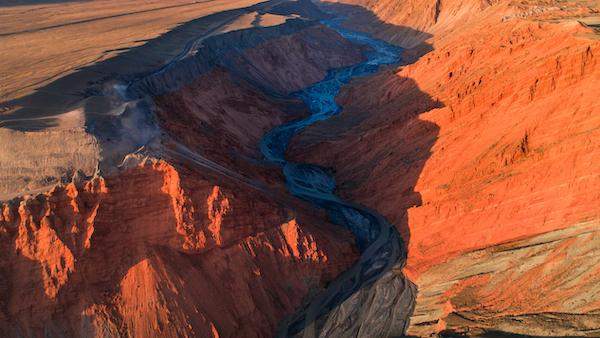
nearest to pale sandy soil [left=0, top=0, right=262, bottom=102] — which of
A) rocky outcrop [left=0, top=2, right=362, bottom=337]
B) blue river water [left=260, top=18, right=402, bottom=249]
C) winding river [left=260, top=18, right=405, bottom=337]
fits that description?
rocky outcrop [left=0, top=2, right=362, bottom=337]

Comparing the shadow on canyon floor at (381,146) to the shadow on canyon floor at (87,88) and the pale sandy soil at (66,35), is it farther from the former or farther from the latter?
the pale sandy soil at (66,35)

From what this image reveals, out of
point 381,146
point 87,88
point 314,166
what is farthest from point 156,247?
point 381,146

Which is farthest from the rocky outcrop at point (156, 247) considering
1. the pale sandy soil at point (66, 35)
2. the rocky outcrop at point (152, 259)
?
the pale sandy soil at point (66, 35)

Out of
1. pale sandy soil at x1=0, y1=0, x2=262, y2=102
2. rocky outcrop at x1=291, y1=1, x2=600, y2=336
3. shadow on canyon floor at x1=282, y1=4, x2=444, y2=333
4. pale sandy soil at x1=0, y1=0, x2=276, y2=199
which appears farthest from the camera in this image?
pale sandy soil at x1=0, y1=0, x2=262, y2=102

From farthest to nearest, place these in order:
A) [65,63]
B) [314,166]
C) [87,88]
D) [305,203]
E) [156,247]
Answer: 1. [314,166]
2. [65,63]
3. [87,88]
4. [305,203]
5. [156,247]

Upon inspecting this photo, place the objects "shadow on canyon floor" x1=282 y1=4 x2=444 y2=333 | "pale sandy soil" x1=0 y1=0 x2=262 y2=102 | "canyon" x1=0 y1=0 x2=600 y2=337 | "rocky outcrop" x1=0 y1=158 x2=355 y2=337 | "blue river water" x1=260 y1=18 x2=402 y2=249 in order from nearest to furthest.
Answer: "rocky outcrop" x1=0 y1=158 x2=355 y2=337, "canyon" x1=0 y1=0 x2=600 y2=337, "blue river water" x1=260 y1=18 x2=402 y2=249, "shadow on canyon floor" x1=282 y1=4 x2=444 y2=333, "pale sandy soil" x1=0 y1=0 x2=262 y2=102

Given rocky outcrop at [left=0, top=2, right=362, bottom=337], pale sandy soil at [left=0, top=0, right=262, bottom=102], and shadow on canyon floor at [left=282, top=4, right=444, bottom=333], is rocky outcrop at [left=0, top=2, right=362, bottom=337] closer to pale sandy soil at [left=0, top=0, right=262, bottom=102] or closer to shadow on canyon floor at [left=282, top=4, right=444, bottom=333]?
shadow on canyon floor at [left=282, top=4, right=444, bottom=333]

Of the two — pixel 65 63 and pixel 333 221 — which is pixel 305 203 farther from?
pixel 65 63
